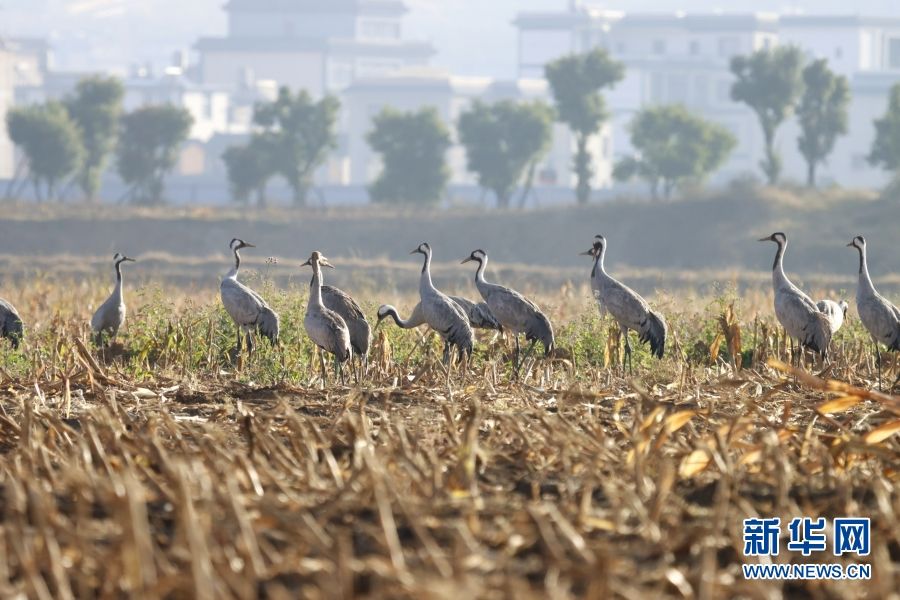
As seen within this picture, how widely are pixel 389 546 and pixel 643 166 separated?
2431 inches

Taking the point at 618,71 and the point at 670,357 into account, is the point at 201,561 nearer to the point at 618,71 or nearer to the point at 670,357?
the point at 670,357

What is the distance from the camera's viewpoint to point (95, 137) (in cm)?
6838

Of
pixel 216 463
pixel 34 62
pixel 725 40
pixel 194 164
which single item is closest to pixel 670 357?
pixel 216 463

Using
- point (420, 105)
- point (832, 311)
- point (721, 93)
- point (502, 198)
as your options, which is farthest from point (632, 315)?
point (721, 93)

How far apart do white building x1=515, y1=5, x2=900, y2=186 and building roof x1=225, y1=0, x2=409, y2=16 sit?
29172 millimetres

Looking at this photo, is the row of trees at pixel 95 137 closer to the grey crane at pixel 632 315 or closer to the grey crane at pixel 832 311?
the grey crane at pixel 632 315

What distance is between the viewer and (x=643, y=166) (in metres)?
65.4

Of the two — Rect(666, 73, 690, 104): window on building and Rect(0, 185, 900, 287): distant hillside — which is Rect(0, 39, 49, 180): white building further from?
Rect(0, 185, 900, 287): distant hillside

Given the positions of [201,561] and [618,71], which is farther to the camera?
[618,71]

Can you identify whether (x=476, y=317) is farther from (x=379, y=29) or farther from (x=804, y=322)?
(x=379, y=29)

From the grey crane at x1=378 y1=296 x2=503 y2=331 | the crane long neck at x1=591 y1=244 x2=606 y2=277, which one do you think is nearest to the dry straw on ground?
the grey crane at x1=378 y1=296 x2=503 y2=331

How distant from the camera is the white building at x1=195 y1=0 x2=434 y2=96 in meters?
148

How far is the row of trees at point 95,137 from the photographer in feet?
218

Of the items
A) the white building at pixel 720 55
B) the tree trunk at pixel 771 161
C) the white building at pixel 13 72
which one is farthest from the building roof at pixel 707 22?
the tree trunk at pixel 771 161
